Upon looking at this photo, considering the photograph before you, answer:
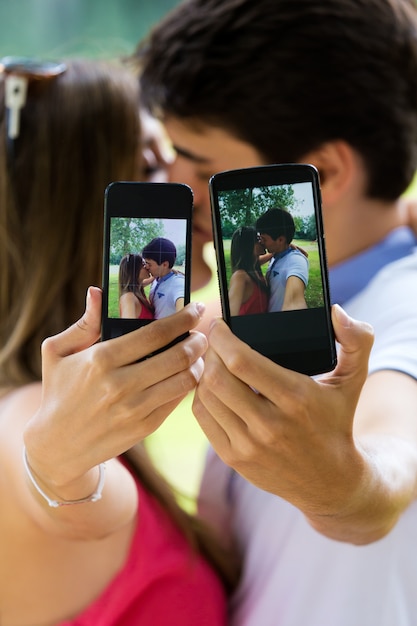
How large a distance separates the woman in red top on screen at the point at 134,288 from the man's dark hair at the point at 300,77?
1.91ft

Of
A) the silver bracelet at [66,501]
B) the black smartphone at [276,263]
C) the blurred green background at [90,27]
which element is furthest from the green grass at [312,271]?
the blurred green background at [90,27]

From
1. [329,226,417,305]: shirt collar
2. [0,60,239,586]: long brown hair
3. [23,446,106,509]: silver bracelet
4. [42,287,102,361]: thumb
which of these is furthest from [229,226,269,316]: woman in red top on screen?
[0,60,239,586]: long brown hair

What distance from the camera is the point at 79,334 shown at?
0.61 meters

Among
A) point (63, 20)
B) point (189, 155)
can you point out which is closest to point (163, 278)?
point (189, 155)

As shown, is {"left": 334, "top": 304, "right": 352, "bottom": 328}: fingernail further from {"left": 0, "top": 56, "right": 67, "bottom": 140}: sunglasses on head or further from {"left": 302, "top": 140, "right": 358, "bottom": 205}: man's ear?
{"left": 0, "top": 56, "right": 67, "bottom": 140}: sunglasses on head

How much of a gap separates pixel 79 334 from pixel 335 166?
65cm

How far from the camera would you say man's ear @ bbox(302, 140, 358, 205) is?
3.64 feet

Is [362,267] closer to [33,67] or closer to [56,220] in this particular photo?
[56,220]

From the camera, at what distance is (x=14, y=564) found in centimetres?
86

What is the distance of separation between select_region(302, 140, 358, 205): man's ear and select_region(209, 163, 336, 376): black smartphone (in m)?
0.51

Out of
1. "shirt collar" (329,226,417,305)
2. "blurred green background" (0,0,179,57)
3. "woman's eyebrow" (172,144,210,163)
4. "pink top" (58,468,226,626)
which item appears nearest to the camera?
"pink top" (58,468,226,626)

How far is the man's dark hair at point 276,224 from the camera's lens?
61 cm

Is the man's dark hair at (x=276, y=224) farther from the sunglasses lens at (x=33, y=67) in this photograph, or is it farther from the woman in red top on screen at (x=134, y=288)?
the sunglasses lens at (x=33, y=67)

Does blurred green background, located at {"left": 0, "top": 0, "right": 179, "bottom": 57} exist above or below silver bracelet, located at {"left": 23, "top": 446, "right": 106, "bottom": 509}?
above
